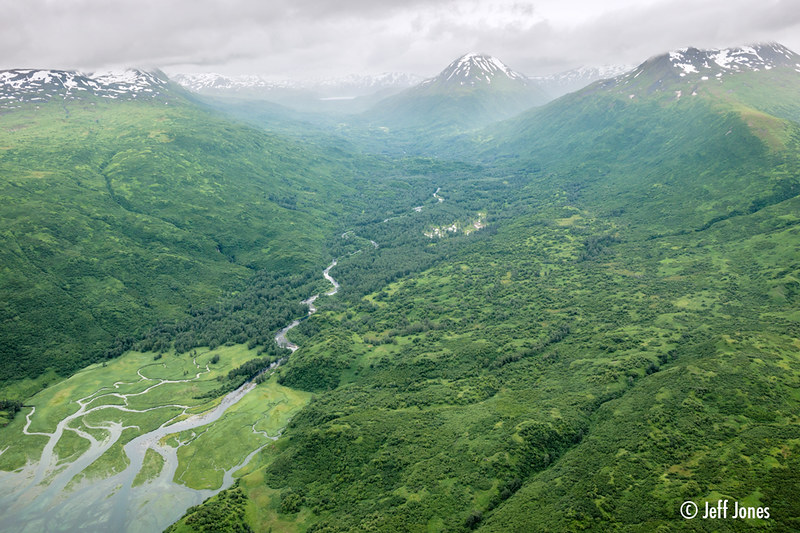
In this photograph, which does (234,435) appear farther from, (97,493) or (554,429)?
(554,429)

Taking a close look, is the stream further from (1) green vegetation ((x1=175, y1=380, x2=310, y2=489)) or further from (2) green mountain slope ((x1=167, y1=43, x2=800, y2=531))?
(2) green mountain slope ((x1=167, y1=43, x2=800, y2=531))

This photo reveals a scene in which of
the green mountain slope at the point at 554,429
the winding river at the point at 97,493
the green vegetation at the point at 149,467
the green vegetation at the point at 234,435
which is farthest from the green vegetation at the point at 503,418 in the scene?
the winding river at the point at 97,493

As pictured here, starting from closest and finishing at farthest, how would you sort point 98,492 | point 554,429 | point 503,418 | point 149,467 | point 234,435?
point 554,429 < point 503,418 < point 98,492 < point 149,467 < point 234,435

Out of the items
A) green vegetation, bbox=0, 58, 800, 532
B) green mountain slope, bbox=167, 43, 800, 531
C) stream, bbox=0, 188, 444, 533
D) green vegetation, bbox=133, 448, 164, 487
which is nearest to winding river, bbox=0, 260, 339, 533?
stream, bbox=0, 188, 444, 533

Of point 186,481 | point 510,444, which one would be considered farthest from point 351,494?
point 186,481

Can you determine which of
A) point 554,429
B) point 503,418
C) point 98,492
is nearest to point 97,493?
point 98,492

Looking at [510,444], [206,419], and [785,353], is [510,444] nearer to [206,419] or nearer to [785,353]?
[785,353]

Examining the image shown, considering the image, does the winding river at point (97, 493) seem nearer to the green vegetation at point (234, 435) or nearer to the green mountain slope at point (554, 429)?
the green vegetation at point (234, 435)

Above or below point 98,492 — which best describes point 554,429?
above
